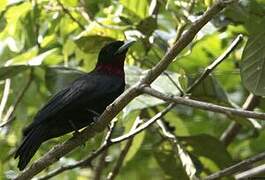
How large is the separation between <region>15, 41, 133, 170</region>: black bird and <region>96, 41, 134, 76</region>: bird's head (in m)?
0.06

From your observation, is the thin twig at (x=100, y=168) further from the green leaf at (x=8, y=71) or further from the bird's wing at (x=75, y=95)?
the green leaf at (x=8, y=71)

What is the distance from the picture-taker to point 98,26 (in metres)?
4.25

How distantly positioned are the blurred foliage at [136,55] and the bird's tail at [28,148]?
13 centimetres

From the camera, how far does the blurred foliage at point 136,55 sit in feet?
13.3

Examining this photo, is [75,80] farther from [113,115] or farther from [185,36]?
[185,36]

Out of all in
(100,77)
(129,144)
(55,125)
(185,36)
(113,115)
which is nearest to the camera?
(185,36)

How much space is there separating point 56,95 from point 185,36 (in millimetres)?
1040

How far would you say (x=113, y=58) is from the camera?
4.16 m

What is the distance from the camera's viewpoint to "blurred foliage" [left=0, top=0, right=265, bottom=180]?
404 centimetres

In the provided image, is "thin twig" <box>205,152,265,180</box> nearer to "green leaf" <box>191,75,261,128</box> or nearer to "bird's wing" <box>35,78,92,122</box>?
"green leaf" <box>191,75,261,128</box>

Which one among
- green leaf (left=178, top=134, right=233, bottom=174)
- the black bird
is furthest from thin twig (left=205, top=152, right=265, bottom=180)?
the black bird

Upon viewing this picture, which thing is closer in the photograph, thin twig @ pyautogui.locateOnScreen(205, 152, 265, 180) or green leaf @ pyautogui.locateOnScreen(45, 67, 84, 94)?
thin twig @ pyautogui.locateOnScreen(205, 152, 265, 180)

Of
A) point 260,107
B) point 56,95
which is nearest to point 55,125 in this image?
point 56,95

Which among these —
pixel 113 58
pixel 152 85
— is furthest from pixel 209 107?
pixel 113 58
